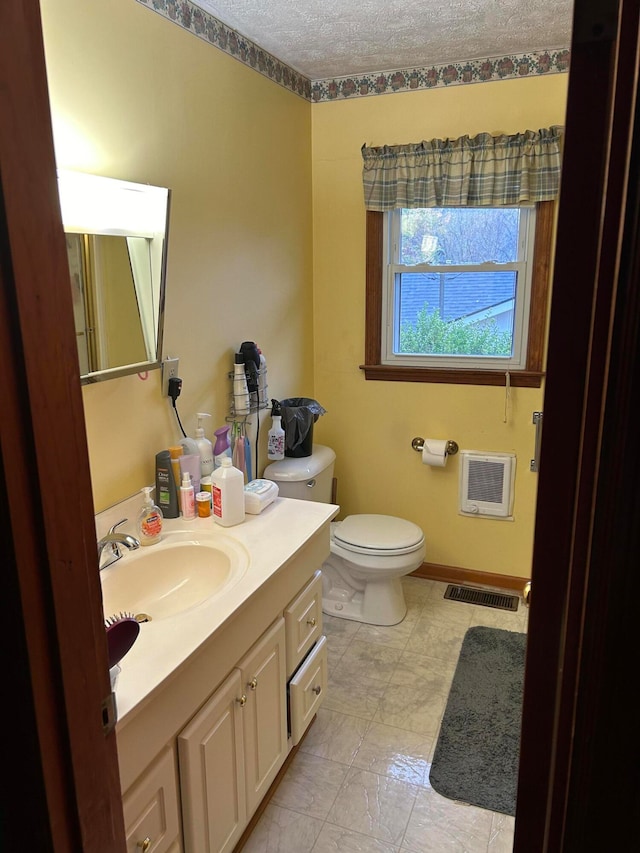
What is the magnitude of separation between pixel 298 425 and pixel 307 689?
113 cm

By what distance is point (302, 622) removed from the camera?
195 centimetres

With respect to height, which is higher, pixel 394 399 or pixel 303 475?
pixel 394 399

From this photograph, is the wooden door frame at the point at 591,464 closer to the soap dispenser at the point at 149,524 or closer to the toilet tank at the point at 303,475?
the soap dispenser at the point at 149,524

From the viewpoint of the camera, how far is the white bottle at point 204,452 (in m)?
2.10

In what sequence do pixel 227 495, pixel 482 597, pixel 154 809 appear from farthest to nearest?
pixel 482 597 → pixel 227 495 → pixel 154 809

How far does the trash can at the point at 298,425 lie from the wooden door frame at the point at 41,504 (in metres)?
1.97

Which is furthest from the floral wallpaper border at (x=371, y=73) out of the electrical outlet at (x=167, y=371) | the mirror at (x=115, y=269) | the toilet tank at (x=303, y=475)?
the toilet tank at (x=303, y=475)

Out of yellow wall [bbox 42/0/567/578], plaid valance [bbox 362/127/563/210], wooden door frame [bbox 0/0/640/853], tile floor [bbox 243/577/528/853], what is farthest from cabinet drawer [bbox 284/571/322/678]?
plaid valance [bbox 362/127/563/210]

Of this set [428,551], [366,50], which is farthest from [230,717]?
[366,50]

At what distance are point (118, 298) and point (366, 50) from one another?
1.57 meters

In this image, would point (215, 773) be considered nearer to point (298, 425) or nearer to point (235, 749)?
point (235, 749)

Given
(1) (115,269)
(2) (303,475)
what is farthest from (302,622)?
(1) (115,269)

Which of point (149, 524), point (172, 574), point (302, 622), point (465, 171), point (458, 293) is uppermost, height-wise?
point (465, 171)

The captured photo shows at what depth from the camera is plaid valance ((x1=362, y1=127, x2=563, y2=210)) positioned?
263 centimetres
